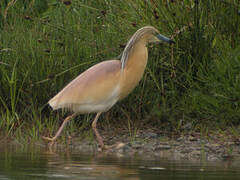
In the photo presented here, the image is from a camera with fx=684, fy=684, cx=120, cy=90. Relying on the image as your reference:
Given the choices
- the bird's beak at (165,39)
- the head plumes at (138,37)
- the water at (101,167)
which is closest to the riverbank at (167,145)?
the water at (101,167)

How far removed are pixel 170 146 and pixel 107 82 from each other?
42.2 inches

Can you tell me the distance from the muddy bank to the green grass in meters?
0.29

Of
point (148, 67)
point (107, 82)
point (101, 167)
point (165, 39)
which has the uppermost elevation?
point (165, 39)

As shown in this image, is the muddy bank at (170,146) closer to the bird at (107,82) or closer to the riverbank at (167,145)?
the riverbank at (167,145)

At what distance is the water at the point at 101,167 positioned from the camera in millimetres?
5508

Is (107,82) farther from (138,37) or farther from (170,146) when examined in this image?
(170,146)

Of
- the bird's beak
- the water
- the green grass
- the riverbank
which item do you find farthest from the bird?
the water

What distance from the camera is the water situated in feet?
18.1

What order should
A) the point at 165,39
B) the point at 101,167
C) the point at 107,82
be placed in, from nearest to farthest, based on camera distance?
the point at 101,167
the point at 107,82
the point at 165,39

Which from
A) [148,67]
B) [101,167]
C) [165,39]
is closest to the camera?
[101,167]

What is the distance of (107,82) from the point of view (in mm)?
7957

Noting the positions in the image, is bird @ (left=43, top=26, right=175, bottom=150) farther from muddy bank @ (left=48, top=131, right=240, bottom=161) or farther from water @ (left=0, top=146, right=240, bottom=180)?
water @ (left=0, top=146, right=240, bottom=180)

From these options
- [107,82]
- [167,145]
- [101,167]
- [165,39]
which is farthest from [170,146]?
[101,167]

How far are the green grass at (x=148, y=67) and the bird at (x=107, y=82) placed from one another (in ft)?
1.90
